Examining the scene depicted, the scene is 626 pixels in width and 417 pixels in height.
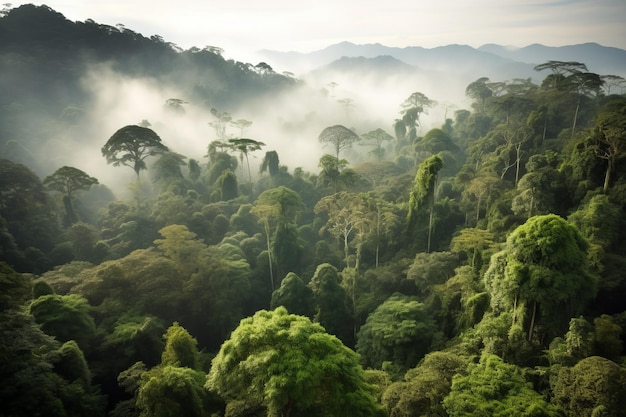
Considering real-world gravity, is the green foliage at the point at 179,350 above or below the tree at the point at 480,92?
below

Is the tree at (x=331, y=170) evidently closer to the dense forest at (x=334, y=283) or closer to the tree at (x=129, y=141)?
the dense forest at (x=334, y=283)

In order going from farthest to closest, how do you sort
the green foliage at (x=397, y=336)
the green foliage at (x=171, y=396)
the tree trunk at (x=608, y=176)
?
1. the tree trunk at (x=608, y=176)
2. the green foliage at (x=397, y=336)
3. the green foliage at (x=171, y=396)

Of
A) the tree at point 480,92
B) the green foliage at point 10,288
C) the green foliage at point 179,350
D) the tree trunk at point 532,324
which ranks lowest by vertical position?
the green foliage at point 179,350

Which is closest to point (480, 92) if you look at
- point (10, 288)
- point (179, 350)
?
point (179, 350)

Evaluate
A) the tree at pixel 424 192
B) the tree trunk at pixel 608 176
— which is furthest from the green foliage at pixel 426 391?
the tree trunk at pixel 608 176

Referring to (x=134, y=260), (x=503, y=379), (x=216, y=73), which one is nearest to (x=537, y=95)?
(x=503, y=379)

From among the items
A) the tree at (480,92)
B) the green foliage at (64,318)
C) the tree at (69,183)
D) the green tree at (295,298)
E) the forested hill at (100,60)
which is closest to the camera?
the green foliage at (64,318)

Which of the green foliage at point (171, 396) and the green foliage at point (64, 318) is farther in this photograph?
the green foliage at point (64, 318)
